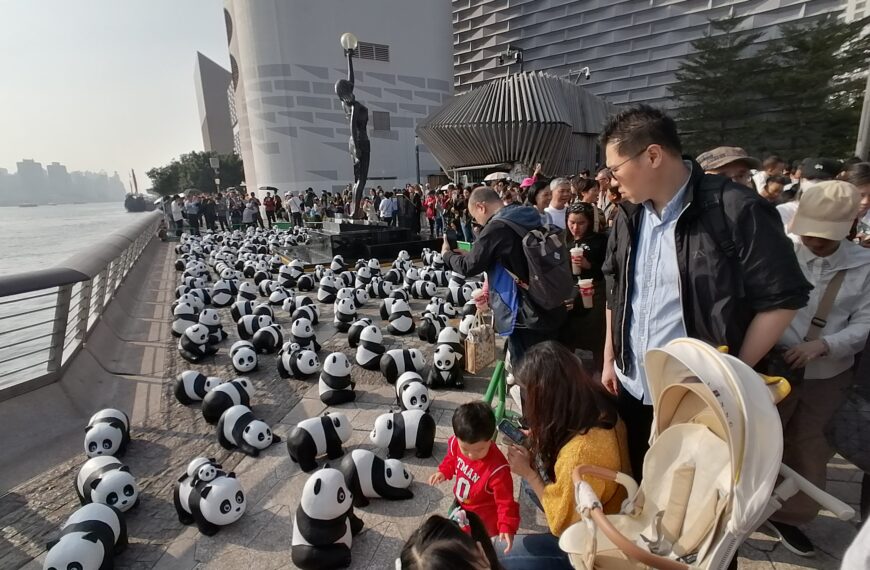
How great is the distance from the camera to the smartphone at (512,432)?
2.47 meters

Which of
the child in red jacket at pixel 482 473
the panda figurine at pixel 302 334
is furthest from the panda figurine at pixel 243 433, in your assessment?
the child in red jacket at pixel 482 473

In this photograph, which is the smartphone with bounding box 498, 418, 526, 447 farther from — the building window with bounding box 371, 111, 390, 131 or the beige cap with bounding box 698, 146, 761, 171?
the building window with bounding box 371, 111, 390, 131

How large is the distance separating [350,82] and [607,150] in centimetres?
1276

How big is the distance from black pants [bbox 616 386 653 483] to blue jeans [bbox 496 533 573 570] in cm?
56

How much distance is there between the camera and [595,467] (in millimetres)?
1776

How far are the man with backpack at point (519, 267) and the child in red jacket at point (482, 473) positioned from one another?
3.35 ft

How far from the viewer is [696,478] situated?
1.60m

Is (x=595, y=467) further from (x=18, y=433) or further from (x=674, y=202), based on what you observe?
(x=18, y=433)

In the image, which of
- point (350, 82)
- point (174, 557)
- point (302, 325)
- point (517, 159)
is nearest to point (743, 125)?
point (517, 159)

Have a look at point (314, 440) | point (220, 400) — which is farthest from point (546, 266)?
point (220, 400)

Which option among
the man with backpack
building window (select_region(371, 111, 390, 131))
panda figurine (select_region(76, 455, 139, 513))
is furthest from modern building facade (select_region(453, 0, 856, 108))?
panda figurine (select_region(76, 455, 139, 513))

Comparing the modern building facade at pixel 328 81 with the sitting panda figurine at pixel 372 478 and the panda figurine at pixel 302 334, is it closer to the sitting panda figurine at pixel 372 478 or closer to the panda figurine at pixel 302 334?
the panda figurine at pixel 302 334

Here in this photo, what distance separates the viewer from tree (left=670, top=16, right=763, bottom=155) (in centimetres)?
2714

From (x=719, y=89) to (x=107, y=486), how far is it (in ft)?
115
